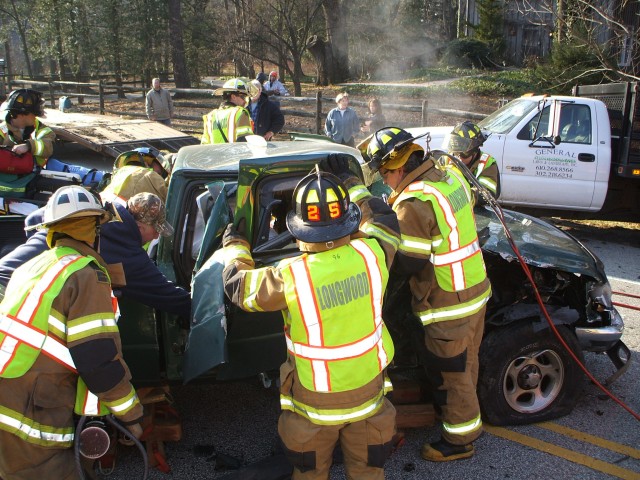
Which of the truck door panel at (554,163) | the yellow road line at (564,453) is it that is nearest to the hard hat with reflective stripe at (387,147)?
the yellow road line at (564,453)

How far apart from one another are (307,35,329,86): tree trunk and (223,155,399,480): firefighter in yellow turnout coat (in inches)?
851

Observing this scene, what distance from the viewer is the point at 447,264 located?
11.7ft

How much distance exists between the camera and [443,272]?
3.58 m

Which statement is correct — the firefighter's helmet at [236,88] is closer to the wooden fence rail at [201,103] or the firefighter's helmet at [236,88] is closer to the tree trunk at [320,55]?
the wooden fence rail at [201,103]

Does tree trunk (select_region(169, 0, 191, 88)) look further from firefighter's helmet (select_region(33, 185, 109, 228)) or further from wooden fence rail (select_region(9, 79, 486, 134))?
firefighter's helmet (select_region(33, 185, 109, 228))

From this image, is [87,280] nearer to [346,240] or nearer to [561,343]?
[346,240]

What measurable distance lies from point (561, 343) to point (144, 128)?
8010 mm

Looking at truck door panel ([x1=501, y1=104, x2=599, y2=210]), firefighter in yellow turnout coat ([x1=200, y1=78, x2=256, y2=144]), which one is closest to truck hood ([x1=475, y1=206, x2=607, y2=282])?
firefighter in yellow turnout coat ([x1=200, y1=78, x2=256, y2=144])

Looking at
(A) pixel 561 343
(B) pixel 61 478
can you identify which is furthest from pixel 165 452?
(A) pixel 561 343

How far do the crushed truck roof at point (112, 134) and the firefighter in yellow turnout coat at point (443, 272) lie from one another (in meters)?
5.96

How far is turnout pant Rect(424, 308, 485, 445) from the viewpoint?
362cm

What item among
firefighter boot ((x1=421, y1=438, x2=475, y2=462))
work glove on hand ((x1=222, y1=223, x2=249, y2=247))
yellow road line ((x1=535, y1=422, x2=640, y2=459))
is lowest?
yellow road line ((x1=535, y1=422, x2=640, y2=459))

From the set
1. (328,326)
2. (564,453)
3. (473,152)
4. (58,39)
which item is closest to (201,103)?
(58,39)

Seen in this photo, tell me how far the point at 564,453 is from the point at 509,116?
607cm
